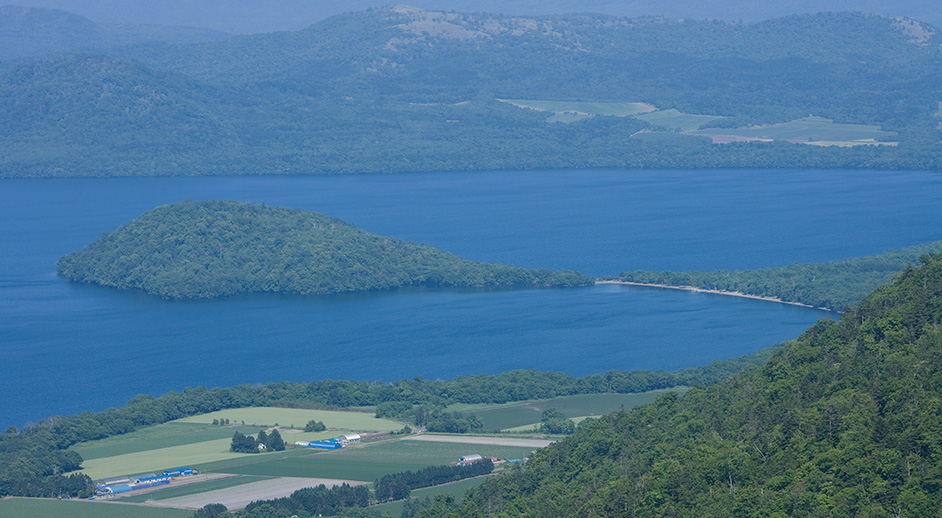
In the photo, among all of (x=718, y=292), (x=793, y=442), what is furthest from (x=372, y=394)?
(x=718, y=292)

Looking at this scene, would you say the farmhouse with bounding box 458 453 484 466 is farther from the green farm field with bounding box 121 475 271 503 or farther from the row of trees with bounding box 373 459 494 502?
the green farm field with bounding box 121 475 271 503

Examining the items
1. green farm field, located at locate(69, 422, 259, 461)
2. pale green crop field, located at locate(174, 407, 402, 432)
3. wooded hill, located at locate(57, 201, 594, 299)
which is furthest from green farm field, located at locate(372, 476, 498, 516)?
wooded hill, located at locate(57, 201, 594, 299)

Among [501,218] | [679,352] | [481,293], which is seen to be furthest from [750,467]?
[501,218]

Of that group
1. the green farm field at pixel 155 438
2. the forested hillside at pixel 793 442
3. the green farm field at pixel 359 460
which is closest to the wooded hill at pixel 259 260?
the green farm field at pixel 155 438

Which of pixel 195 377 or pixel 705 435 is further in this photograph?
pixel 195 377

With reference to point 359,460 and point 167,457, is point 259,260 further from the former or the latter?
point 359,460

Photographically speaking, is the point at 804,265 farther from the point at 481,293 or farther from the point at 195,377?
the point at 195,377

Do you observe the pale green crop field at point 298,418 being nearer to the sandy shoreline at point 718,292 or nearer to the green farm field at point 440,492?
the green farm field at point 440,492
